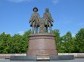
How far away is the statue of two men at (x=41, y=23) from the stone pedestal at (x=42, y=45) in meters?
0.67

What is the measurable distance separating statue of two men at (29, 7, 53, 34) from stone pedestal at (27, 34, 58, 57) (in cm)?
67

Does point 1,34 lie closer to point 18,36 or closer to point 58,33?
point 18,36

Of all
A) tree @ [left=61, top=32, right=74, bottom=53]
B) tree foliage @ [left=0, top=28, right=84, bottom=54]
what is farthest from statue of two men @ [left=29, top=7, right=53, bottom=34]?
tree @ [left=61, top=32, right=74, bottom=53]

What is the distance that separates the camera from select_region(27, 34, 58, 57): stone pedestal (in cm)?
2358

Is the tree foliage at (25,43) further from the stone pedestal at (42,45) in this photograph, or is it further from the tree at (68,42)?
the stone pedestal at (42,45)

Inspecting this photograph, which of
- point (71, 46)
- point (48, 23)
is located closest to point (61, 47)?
point (71, 46)

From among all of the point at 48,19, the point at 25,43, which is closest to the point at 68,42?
the point at 25,43

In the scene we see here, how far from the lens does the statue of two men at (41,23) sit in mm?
24344

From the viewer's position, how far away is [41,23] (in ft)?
80.1

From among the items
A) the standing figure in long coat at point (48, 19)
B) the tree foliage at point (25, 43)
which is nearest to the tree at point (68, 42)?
the tree foliage at point (25, 43)

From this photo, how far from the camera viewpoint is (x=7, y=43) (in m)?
51.5

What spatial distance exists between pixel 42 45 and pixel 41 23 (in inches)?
80.1

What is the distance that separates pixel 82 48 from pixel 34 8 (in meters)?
28.3

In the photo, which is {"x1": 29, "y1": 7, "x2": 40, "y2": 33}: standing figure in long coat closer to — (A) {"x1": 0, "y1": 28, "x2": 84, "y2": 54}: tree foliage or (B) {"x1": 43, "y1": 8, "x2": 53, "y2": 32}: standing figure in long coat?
(B) {"x1": 43, "y1": 8, "x2": 53, "y2": 32}: standing figure in long coat
